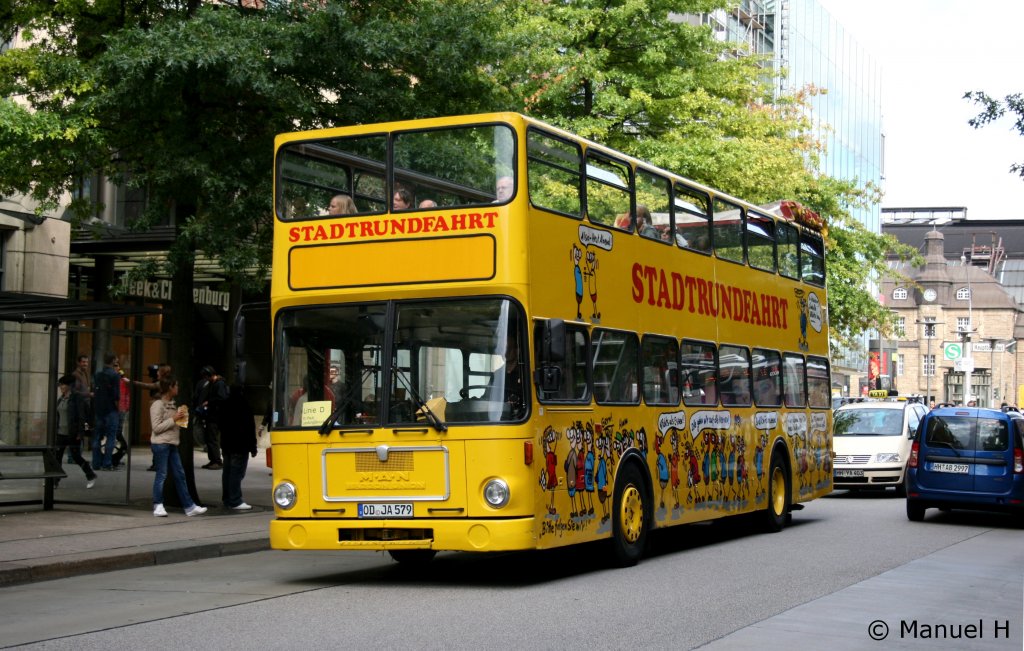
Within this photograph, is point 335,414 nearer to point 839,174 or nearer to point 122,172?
point 122,172

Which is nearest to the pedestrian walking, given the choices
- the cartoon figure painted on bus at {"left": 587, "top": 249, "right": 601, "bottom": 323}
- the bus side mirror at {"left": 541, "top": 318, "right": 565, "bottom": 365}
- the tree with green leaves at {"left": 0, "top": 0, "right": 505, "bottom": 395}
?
the tree with green leaves at {"left": 0, "top": 0, "right": 505, "bottom": 395}

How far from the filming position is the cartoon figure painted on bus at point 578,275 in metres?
12.6

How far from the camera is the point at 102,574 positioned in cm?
1302

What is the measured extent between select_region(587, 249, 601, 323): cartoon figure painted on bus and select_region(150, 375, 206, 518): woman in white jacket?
21.0ft

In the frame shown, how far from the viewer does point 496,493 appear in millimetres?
11352

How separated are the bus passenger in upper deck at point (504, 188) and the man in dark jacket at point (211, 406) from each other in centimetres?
802

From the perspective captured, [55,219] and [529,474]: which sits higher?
[55,219]

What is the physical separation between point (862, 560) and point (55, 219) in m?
15.8

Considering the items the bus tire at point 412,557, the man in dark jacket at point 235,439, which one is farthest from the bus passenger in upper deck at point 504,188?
the man in dark jacket at point 235,439

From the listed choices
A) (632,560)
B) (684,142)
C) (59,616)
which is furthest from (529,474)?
(684,142)

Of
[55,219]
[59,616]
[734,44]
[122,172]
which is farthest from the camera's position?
[734,44]

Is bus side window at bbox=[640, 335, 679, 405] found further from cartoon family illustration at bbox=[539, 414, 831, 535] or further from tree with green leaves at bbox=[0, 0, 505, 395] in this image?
tree with green leaves at bbox=[0, 0, 505, 395]

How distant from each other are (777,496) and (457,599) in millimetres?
8500

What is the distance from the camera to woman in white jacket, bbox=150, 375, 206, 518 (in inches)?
672
